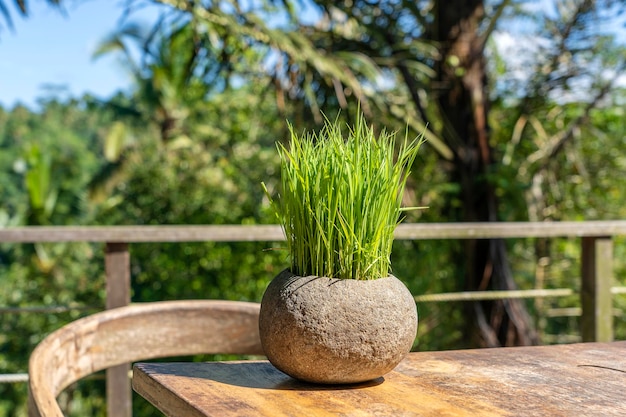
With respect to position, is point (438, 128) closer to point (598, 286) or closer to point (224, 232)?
point (598, 286)

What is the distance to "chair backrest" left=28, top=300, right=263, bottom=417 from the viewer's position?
1.07m

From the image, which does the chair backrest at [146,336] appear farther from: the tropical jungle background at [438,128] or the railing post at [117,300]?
the tropical jungle background at [438,128]

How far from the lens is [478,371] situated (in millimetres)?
962

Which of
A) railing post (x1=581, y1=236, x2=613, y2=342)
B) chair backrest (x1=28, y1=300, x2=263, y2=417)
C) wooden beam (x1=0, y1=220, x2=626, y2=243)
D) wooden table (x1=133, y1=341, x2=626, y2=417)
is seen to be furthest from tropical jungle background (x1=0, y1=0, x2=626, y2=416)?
wooden table (x1=133, y1=341, x2=626, y2=417)

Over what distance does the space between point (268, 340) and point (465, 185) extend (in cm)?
378

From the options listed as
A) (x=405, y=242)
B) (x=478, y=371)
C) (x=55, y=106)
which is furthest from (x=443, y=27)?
(x=55, y=106)

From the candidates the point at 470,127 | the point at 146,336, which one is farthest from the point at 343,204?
the point at 470,127

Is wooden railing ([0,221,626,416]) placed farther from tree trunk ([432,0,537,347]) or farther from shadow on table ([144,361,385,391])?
tree trunk ([432,0,537,347])

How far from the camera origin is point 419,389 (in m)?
0.88

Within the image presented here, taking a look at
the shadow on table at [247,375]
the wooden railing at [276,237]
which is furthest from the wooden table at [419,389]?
the wooden railing at [276,237]

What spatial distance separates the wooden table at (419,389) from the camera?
79 cm

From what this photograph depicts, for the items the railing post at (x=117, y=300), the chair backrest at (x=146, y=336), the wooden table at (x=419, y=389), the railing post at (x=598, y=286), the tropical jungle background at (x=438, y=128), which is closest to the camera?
the wooden table at (x=419, y=389)

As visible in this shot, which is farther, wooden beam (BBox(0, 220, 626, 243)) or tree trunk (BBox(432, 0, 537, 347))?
tree trunk (BBox(432, 0, 537, 347))

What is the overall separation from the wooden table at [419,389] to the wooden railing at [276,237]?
1041mm
